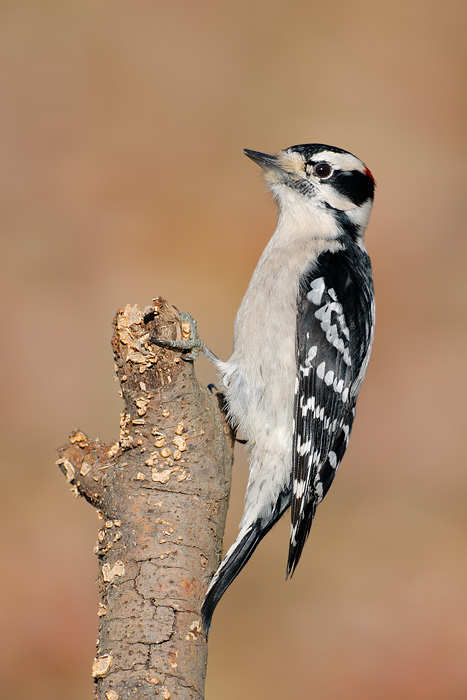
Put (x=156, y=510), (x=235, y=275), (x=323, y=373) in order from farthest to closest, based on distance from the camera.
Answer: (x=235, y=275), (x=323, y=373), (x=156, y=510)

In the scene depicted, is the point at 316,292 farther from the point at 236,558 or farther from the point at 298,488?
the point at 236,558

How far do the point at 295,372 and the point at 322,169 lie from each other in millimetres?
991

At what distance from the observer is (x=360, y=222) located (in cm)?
362

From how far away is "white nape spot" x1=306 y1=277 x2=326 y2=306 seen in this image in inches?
121

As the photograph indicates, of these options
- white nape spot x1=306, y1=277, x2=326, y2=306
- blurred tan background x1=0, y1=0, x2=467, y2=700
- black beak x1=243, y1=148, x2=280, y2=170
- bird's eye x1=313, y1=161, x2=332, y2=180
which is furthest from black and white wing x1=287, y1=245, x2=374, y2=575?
blurred tan background x1=0, y1=0, x2=467, y2=700

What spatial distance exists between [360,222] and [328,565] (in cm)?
304

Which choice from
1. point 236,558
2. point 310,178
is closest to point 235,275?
point 310,178

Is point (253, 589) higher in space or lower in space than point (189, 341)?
lower

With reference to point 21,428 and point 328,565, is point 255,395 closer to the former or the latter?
point 328,565

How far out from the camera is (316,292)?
10.1ft

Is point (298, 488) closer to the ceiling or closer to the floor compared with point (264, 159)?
closer to the floor

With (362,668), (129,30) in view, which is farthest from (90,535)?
(129,30)

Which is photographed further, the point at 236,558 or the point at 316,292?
the point at 316,292

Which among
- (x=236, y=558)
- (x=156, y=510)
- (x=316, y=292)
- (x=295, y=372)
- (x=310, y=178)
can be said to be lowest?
(x=236, y=558)
